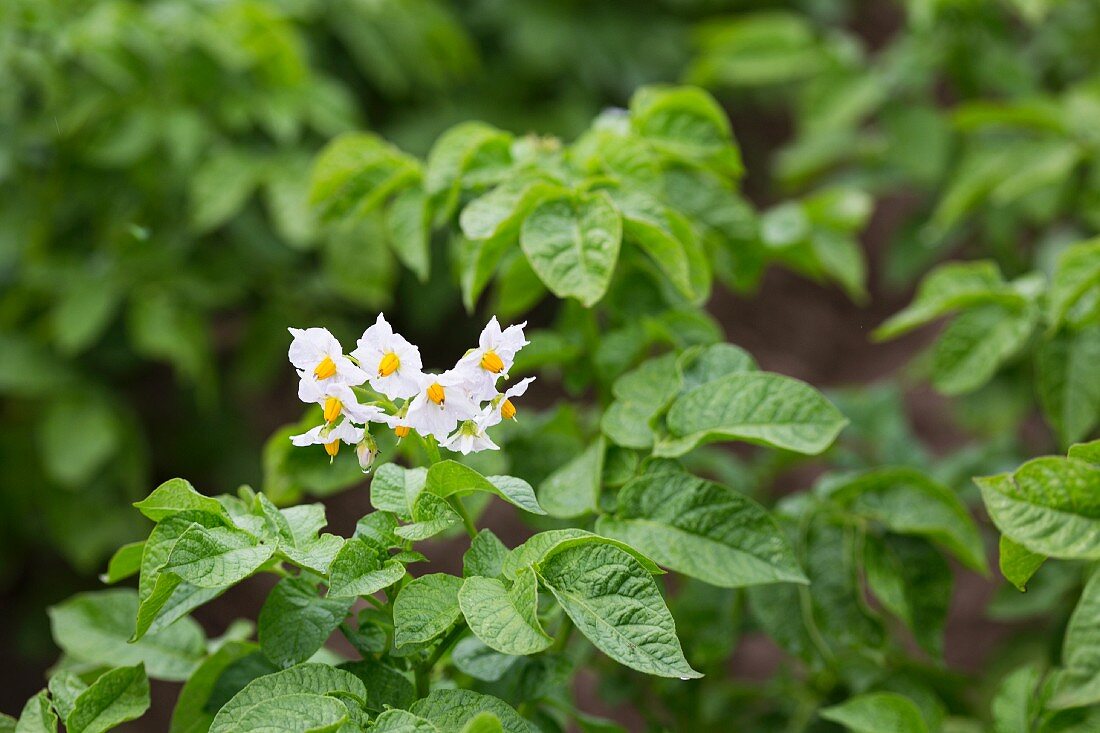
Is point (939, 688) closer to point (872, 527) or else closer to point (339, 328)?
point (872, 527)

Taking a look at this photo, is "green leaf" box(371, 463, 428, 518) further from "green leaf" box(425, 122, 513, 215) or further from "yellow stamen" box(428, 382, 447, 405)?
"green leaf" box(425, 122, 513, 215)

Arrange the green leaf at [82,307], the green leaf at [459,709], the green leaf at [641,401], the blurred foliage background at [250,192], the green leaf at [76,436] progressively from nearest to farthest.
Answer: the green leaf at [459,709]
the green leaf at [641,401]
the blurred foliage background at [250,192]
the green leaf at [82,307]
the green leaf at [76,436]

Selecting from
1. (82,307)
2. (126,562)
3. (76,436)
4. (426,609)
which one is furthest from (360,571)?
(76,436)

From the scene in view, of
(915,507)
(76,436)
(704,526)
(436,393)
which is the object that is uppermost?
(436,393)

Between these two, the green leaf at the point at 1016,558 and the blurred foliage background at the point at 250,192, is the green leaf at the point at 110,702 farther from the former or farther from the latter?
the green leaf at the point at 1016,558

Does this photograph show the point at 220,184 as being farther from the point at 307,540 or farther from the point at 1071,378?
the point at 1071,378

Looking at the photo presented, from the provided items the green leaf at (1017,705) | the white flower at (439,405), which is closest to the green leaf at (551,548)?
the white flower at (439,405)
